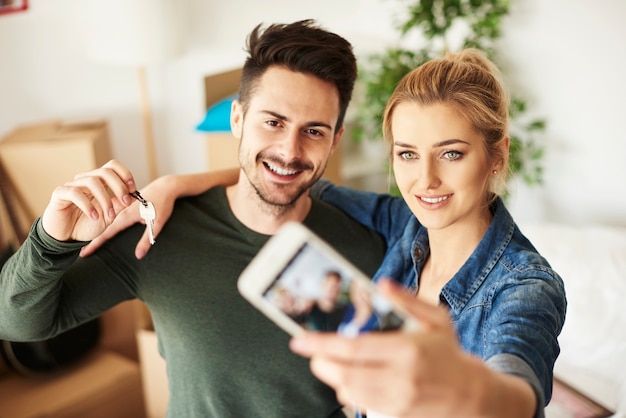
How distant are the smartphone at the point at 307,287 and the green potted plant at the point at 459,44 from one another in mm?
1544

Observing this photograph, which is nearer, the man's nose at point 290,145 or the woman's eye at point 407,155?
the woman's eye at point 407,155

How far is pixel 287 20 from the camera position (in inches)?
112

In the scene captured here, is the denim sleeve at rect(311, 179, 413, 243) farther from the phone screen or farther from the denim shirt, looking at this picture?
the phone screen

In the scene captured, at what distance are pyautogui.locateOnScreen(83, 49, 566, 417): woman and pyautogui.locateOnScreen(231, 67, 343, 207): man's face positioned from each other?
0.50 feet

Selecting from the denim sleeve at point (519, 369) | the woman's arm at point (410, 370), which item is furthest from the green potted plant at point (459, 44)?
the woman's arm at point (410, 370)

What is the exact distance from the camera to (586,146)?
2295 mm

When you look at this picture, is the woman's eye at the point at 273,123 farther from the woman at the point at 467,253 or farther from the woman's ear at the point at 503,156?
the woman's ear at the point at 503,156

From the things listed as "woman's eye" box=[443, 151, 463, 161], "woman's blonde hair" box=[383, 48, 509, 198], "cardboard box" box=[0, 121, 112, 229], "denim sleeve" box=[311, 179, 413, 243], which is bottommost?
"cardboard box" box=[0, 121, 112, 229]

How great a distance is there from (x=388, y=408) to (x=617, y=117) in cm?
A: 192

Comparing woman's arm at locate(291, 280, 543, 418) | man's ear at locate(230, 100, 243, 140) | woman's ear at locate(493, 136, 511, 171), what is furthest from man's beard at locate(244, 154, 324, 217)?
woman's arm at locate(291, 280, 543, 418)

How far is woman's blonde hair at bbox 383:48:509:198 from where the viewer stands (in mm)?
1006

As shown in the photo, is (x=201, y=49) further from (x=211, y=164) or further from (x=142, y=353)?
(x=142, y=353)

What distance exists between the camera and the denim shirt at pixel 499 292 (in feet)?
2.50

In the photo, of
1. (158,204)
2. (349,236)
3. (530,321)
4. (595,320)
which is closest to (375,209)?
(349,236)
